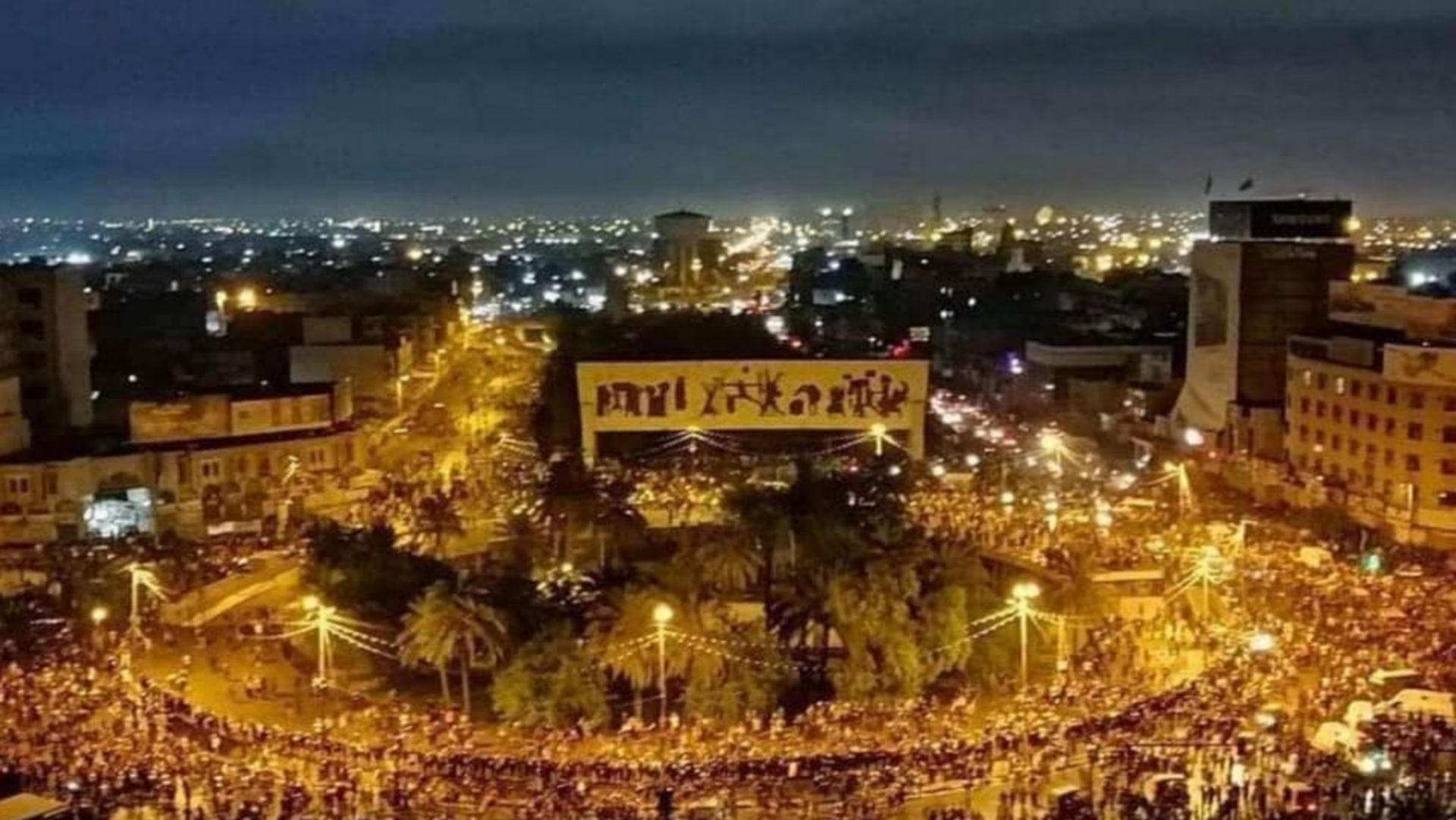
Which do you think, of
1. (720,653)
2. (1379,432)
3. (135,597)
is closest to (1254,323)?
(1379,432)

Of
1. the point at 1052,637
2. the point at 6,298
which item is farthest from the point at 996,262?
the point at 1052,637

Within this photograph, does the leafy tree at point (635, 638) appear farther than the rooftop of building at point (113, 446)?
No

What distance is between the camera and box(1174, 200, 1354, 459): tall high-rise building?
52.2 m

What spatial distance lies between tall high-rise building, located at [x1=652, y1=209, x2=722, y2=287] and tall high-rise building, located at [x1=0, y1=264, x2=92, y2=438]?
98176mm

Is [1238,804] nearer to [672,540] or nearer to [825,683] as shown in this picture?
[825,683]

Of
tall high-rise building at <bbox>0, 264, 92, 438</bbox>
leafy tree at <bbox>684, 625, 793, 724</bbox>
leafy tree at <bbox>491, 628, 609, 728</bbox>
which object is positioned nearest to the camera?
leafy tree at <bbox>491, 628, 609, 728</bbox>

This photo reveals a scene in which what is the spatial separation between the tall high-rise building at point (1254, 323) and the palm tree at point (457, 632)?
29.3 meters

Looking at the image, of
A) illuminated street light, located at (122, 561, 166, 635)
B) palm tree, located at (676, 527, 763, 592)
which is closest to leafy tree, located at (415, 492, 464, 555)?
illuminated street light, located at (122, 561, 166, 635)

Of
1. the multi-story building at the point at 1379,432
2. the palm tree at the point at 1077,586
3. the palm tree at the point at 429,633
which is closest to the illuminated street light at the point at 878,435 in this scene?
the palm tree at the point at 1077,586

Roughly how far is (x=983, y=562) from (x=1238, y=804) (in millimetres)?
14325

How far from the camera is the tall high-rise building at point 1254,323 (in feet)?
171

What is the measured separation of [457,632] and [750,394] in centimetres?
1771

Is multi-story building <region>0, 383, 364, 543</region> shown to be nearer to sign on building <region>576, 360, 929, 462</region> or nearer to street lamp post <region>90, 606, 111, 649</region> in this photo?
sign on building <region>576, 360, 929, 462</region>

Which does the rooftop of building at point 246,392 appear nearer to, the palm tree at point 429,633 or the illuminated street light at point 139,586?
the illuminated street light at point 139,586
